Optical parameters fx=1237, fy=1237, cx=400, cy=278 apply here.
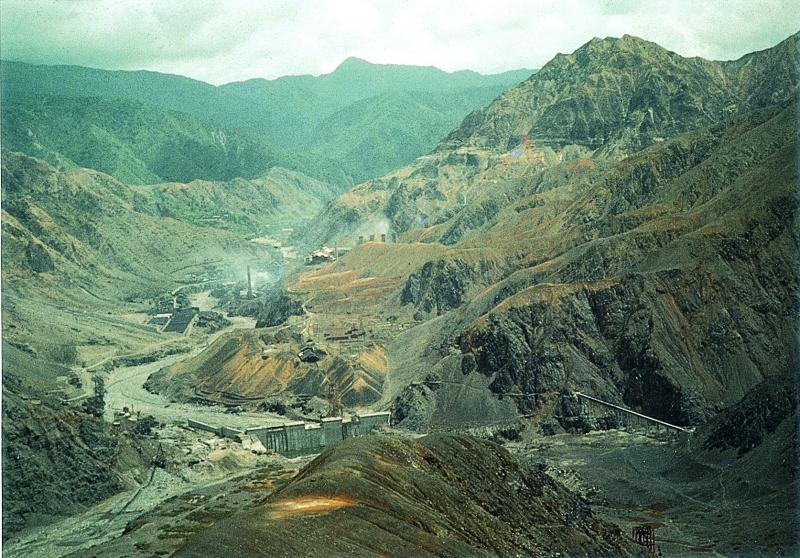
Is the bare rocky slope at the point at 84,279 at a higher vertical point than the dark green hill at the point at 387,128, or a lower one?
lower

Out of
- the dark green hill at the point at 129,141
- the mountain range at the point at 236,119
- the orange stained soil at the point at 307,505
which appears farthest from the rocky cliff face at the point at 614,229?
the dark green hill at the point at 129,141

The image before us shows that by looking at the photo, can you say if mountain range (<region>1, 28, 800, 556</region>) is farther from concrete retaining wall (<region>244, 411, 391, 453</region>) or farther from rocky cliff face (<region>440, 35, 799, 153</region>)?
concrete retaining wall (<region>244, 411, 391, 453</region>)

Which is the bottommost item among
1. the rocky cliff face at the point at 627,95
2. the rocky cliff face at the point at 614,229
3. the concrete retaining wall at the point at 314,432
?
the concrete retaining wall at the point at 314,432

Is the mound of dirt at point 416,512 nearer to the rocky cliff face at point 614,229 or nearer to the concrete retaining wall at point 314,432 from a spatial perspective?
the rocky cliff face at point 614,229

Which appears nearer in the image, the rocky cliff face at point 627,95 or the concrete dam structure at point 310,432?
the concrete dam structure at point 310,432

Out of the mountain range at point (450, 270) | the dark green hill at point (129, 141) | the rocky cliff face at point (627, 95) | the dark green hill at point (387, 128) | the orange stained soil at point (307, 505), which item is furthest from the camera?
the dark green hill at point (387, 128)

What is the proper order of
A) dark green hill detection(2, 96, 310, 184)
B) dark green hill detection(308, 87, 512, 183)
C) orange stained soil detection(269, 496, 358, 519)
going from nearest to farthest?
orange stained soil detection(269, 496, 358, 519) → dark green hill detection(2, 96, 310, 184) → dark green hill detection(308, 87, 512, 183)

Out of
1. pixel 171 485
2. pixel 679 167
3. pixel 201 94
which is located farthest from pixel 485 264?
pixel 201 94

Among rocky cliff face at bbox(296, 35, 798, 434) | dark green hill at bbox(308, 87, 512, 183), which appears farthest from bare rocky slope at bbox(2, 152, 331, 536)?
rocky cliff face at bbox(296, 35, 798, 434)
